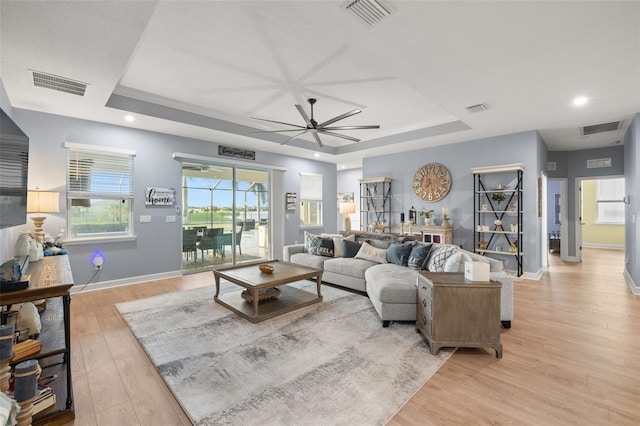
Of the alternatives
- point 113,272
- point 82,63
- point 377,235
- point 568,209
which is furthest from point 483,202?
point 113,272

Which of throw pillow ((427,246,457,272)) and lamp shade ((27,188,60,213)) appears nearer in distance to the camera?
throw pillow ((427,246,457,272))

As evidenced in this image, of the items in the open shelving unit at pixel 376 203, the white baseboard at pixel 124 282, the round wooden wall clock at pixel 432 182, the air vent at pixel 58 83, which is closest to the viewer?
the air vent at pixel 58 83

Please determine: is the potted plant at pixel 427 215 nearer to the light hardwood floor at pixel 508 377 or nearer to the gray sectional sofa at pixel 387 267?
the gray sectional sofa at pixel 387 267

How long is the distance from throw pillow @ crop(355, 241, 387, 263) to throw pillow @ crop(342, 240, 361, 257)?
5.4 inches

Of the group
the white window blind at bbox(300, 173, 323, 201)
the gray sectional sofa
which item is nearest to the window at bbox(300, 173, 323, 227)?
the white window blind at bbox(300, 173, 323, 201)

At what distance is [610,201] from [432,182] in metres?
6.82

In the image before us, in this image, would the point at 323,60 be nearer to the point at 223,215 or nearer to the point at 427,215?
the point at 223,215

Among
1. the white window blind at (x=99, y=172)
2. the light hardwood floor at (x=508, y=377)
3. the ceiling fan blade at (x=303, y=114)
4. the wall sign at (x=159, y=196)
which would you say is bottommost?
the light hardwood floor at (x=508, y=377)

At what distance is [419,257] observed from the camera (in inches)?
156

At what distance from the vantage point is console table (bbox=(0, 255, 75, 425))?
5.61 feet

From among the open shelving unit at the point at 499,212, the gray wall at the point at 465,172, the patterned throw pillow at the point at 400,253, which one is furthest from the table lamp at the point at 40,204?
the open shelving unit at the point at 499,212

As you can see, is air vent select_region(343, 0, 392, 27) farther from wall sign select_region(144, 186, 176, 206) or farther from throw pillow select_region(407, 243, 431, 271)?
wall sign select_region(144, 186, 176, 206)

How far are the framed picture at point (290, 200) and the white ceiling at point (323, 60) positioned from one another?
2603 millimetres

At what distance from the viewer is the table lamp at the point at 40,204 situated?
12.4ft
